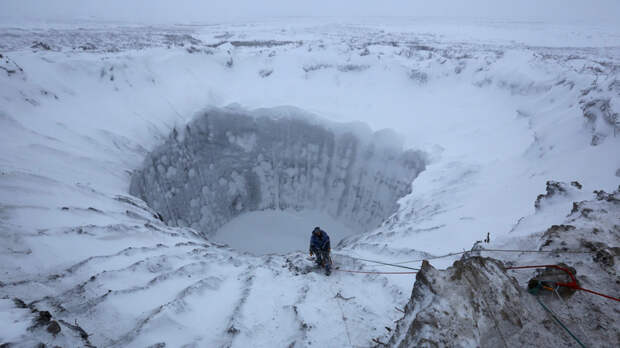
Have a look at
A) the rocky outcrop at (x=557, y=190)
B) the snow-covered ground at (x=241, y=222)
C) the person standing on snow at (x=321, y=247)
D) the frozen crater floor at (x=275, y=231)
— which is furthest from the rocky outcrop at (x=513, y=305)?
the frozen crater floor at (x=275, y=231)

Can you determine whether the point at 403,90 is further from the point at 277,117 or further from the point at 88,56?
the point at 88,56

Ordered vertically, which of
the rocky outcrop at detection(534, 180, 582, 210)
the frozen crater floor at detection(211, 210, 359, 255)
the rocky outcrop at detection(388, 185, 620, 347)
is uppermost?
the rocky outcrop at detection(534, 180, 582, 210)

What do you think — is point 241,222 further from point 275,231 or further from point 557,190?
point 557,190

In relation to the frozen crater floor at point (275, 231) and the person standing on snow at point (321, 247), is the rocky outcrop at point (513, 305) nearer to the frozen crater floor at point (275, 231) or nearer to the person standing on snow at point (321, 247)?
the person standing on snow at point (321, 247)

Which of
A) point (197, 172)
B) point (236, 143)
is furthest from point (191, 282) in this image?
point (236, 143)

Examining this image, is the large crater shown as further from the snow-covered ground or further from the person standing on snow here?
the person standing on snow

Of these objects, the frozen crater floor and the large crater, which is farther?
the frozen crater floor

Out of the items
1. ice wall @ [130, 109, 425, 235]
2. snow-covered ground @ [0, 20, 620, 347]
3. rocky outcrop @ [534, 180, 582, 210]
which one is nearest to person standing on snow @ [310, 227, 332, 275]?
snow-covered ground @ [0, 20, 620, 347]

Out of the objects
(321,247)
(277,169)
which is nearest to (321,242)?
(321,247)
